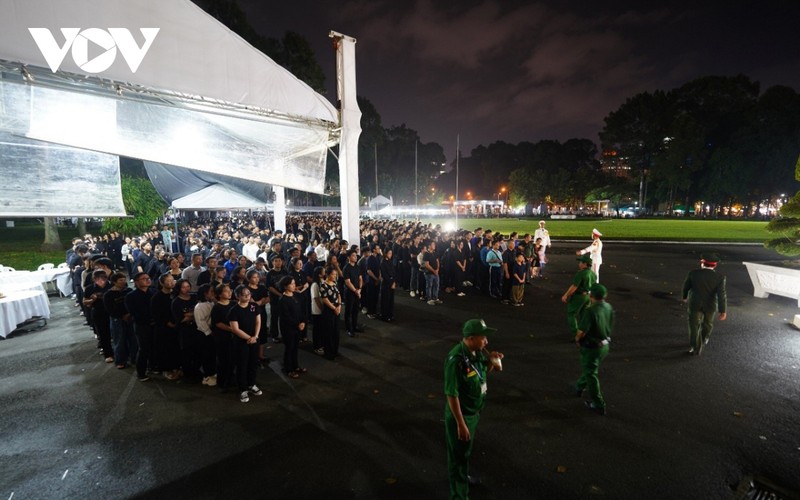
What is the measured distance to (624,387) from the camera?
18.3 feet

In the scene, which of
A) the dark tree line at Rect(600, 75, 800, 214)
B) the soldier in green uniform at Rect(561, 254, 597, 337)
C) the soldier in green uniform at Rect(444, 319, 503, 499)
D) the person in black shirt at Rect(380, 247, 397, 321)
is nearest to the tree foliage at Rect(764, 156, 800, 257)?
the soldier in green uniform at Rect(561, 254, 597, 337)

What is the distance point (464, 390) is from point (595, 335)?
2.51 metres

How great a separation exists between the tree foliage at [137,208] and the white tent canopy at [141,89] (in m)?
13.8

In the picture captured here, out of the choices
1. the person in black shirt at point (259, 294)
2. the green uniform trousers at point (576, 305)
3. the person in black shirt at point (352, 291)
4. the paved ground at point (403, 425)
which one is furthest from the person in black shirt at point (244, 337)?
the green uniform trousers at point (576, 305)

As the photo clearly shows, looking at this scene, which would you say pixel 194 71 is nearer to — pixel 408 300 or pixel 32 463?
pixel 32 463

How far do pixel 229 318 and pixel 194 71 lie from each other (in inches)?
163

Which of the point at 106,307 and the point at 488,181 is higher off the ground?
the point at 488,181

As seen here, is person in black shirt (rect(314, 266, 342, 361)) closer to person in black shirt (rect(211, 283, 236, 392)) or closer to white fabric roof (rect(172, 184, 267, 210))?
person in black shirt (rect(211, 283, 236, 392))

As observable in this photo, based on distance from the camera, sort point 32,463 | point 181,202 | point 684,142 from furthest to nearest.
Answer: point 684,142
point 181,202
point 32,463

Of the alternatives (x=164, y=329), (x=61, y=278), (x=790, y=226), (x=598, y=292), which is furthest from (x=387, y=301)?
(x=61, y=278)

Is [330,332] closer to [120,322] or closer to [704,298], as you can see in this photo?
[120,322]

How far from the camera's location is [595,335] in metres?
4.66

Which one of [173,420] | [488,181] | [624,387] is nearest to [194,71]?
[173,420]

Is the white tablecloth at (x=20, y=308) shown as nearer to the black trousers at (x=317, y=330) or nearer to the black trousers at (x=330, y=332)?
the black trousers at (x=317, y=330)
